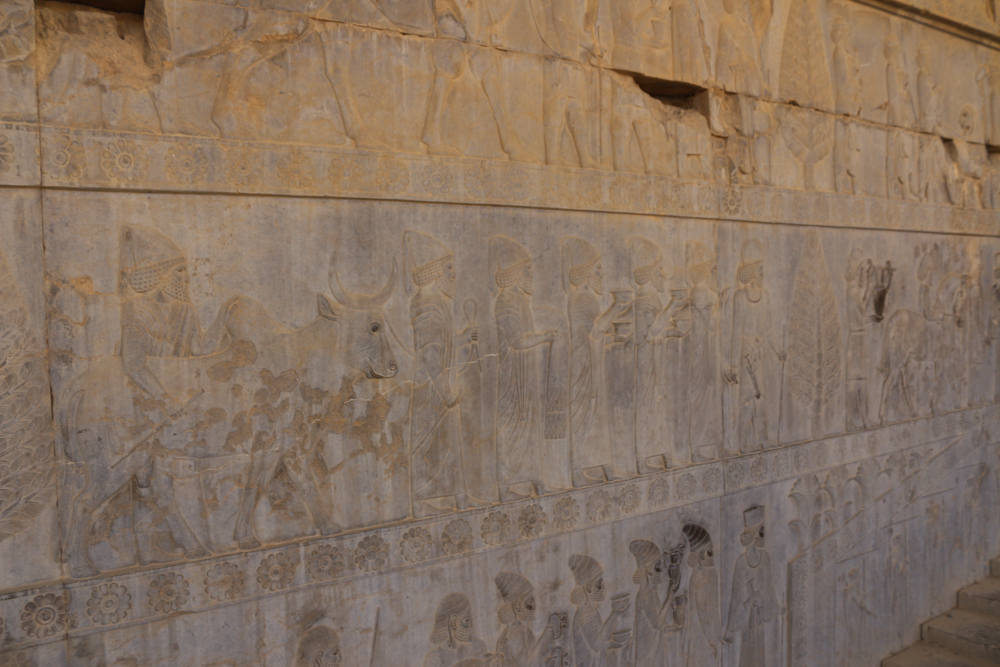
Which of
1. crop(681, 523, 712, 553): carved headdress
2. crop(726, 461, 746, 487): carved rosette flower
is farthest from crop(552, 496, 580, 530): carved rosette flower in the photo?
crop(726, 461, 746, 487): carved rosette flower

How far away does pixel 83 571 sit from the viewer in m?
2.70

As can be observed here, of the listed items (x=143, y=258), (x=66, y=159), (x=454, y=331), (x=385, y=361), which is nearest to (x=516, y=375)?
(x=454, y=331)

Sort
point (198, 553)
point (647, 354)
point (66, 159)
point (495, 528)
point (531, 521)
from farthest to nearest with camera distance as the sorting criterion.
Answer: point (647, 354), point (531, 521), point (495, 528), point (198, 553), point (66, 159)

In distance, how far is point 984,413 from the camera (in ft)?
22.2

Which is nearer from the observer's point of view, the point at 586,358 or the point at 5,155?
the point at 5,155

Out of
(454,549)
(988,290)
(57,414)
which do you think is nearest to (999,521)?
(988,290)

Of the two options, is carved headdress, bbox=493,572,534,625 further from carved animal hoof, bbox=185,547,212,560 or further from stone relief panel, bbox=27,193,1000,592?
carved animal hoof, bbox=185,547,212,560

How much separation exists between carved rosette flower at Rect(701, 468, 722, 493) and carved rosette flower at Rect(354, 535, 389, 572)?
226 centimetres

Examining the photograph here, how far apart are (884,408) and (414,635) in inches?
177

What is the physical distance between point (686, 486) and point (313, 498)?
2.45 metres

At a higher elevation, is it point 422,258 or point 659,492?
point 422,258

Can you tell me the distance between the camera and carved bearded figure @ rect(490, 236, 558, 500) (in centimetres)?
368

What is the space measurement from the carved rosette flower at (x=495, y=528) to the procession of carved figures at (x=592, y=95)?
187 centimetres

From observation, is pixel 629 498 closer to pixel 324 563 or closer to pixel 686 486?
pixel 686 486
